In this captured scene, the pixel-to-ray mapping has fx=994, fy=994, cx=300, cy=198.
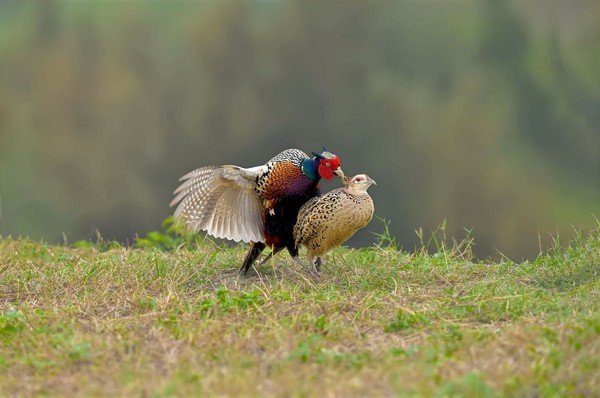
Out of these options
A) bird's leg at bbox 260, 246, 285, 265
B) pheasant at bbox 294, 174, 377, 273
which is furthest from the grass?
pheasant at bbox 294, 174, 377, 273

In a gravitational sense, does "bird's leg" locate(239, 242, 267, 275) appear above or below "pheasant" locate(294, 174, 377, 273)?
below

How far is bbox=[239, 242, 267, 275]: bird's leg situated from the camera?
5.85 m

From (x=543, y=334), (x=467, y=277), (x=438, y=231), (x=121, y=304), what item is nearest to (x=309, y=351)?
(x=543, y=334)

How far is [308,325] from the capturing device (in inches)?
177

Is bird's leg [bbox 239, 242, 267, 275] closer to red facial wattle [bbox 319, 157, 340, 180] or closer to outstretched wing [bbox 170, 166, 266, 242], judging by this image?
outstretched wing [bbox 170, 166, 266, 242]

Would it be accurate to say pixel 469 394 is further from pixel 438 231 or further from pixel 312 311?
pixel 438 231

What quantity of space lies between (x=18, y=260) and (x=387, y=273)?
245 cm

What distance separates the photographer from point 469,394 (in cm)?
351

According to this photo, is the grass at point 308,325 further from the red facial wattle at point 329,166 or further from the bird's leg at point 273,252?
A: the red facial wattle at point 329,166

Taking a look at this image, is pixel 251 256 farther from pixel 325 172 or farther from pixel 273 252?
pixel 325 172

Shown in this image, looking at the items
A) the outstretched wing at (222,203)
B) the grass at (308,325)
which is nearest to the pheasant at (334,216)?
the grass at (308,325)

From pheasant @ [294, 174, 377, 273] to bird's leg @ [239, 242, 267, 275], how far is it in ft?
1.03

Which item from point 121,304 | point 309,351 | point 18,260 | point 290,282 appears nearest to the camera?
point 309,351

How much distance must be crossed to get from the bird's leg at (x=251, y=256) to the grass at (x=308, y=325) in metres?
0.07
